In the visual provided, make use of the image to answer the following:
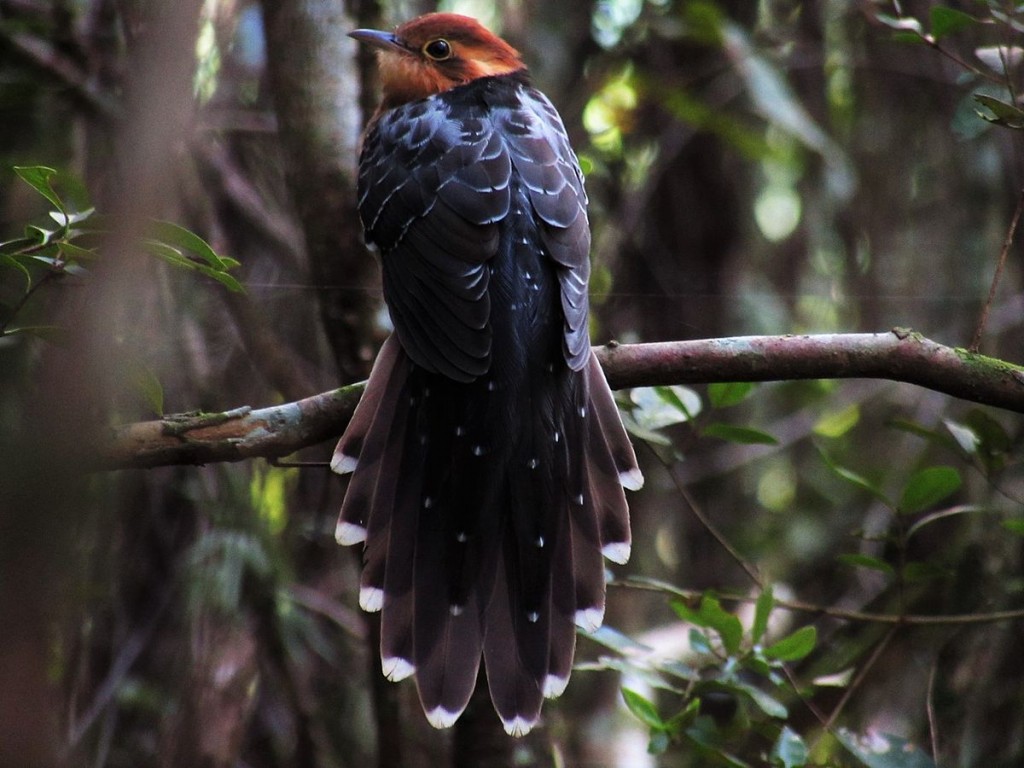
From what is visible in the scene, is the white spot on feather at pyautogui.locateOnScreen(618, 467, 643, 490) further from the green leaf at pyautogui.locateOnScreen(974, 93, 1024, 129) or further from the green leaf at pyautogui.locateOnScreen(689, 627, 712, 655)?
the green leaf at pyautogui.locateOnScreen(974, 93, 1024, 129)

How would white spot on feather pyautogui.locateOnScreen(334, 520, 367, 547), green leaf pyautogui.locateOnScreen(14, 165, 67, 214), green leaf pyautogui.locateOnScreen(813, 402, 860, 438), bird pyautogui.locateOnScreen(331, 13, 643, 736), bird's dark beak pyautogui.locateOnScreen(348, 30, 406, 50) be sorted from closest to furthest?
green leaf pyautogui.locateOnScreen(14, 165, 67, 214) < bird pyautogui.locateOnScreen(331, 13, 643, 736) < white spot on feather pyautogui.locateOnScreen(334, 520, 367, 547) < bird's dark beak pyautogui.locateOnScreen(348, 30, 406, 50) < green leaf pyautogui.locateOnScreen(813, 402, 860, 438)

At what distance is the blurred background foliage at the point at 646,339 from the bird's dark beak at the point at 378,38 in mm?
103

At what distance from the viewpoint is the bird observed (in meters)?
2.88

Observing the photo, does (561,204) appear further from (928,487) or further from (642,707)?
(642,707)

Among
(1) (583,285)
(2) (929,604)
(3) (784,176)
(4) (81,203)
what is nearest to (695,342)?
(1) (583,285)

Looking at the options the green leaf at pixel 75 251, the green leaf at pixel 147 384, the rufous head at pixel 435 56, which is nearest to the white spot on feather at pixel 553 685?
the green leaf at pixel 147 384

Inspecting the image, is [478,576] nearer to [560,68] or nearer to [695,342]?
[695,342]

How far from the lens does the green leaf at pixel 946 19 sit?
2.77m

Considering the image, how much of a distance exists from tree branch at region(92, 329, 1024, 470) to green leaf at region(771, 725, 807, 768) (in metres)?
0.87

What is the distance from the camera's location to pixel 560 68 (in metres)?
5.41

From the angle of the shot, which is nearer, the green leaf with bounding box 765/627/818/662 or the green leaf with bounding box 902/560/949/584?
the green leaf with bounding box 765/627/818/662

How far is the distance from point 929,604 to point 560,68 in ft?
9.76

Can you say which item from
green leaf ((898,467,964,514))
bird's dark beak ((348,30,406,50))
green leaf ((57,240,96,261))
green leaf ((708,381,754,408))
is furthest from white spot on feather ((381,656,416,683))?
bird's dark beak ((348,30,406,50))

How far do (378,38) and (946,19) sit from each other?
181 cm
